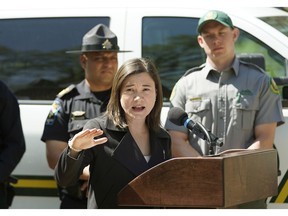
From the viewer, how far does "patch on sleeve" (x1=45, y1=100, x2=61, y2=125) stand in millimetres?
4676

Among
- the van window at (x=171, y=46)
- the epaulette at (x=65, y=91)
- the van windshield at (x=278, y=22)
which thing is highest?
the van windshield at (x=278, y=22)

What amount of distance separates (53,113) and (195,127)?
1.72 meters

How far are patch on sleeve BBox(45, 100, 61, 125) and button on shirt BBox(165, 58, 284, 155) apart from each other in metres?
0.75

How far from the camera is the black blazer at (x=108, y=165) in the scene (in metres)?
3.12

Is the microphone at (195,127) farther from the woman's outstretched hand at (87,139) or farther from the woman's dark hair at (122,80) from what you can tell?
the woman's outstretched hand at (87,139)

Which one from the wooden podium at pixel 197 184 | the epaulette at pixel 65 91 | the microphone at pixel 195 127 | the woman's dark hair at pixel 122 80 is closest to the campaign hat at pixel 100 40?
the epaulette at pixel 65 91

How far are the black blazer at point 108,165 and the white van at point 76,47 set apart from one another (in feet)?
5.27

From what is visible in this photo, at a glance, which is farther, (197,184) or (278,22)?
(278,22)

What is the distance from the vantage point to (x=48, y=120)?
184 inches

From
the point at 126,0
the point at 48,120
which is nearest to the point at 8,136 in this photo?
the point at 48,120

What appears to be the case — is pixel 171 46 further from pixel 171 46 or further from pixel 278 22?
pixel 278 22

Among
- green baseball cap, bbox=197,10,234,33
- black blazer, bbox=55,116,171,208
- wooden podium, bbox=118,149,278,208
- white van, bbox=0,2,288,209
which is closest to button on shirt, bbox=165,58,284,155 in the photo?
green baseball cap, bbox=197,10,234,33

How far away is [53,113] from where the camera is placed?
4.70 metres

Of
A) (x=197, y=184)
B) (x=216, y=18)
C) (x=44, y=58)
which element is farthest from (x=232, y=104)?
(x=197, y=184)
